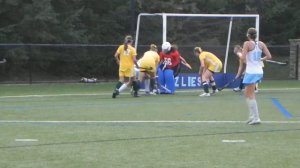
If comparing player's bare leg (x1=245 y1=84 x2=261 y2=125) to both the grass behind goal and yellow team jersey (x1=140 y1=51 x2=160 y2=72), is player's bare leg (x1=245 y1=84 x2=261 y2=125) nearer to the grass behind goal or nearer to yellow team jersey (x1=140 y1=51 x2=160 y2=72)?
the grass behind goal

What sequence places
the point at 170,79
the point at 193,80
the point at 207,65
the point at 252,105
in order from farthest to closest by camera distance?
1. the point at 193,80
2. the point at 170,79
3. the point at 207,65
4. the point at 252,105

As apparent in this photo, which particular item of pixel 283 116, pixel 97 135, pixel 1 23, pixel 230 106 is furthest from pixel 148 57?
pixel 1 23

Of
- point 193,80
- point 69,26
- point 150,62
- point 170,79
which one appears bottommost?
point 193,80

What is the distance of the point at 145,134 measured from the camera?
11867mm

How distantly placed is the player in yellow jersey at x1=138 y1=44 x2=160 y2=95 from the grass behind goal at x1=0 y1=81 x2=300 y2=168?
291 cm

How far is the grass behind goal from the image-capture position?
9211 mm

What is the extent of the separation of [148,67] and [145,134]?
1076cm

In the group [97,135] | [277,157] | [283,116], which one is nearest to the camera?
[277,157]

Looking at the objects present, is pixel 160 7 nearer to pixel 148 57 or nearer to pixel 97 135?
pixel 148 57

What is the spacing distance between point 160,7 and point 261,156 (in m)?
31.8

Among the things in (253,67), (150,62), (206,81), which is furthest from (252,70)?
(150,62)

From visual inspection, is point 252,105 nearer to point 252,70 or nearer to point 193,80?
point 252,70

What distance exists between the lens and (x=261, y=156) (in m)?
9.45

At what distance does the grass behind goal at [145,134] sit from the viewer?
921 cm
